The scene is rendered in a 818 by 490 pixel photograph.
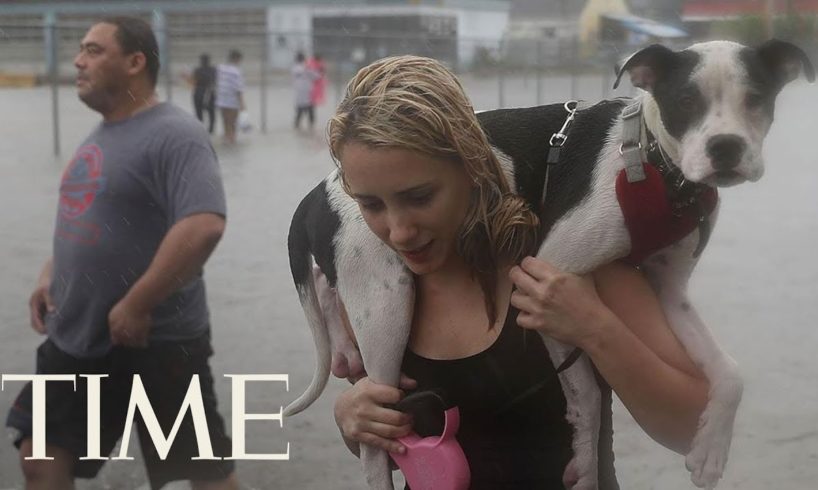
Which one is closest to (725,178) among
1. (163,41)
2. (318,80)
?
(163,41)

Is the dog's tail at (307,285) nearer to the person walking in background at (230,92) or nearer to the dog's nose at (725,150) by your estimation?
the dog's nose at (725,150)

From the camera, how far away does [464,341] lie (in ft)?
4.70

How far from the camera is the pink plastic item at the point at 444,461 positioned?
4.64ft

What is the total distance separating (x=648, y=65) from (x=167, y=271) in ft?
4.70

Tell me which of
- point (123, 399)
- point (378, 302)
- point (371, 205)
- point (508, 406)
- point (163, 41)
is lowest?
Answer: point (123, 399)

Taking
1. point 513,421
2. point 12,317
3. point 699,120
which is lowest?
point 12,317

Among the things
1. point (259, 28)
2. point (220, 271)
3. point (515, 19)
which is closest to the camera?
point (515, 19)

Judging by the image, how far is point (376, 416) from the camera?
1487 mm

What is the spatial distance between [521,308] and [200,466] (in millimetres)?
1632

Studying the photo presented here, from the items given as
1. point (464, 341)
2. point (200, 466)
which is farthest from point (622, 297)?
point (200, 466)

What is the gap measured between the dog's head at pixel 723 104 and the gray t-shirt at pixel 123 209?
1431mm

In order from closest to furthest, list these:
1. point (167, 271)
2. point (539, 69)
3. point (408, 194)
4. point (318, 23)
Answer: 1. point (408, 194)
2. point (167, 271)
3. point (539, 69)
4. point (318, 23)

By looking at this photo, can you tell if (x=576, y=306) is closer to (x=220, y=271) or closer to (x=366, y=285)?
(x=366, y=285)

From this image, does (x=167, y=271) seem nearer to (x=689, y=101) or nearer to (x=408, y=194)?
(x=408, y=194)
